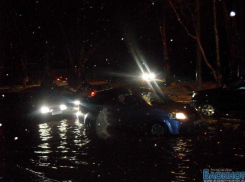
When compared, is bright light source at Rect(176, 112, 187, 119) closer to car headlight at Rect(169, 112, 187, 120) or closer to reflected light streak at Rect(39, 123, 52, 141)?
car headlight at Rect(169, 112, 187, 120)

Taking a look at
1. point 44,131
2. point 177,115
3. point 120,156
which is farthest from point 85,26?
point 120,156

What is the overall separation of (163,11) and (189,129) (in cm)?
2257

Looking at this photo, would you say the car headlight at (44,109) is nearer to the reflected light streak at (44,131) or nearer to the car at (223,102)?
the reflected light streak at (44,131)

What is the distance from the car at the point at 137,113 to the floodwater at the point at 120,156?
39cm

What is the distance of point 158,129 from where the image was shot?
12070mm

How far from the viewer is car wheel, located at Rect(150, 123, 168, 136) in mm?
11972

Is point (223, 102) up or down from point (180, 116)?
up

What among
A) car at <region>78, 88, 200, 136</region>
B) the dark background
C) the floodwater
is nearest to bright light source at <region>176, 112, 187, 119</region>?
car at <region>78, 88, 200, 136</region>

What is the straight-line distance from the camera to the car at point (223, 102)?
16359mm

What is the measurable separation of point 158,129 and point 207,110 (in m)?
5.44

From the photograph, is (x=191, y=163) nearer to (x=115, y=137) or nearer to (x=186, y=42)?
(x=115, y=137)

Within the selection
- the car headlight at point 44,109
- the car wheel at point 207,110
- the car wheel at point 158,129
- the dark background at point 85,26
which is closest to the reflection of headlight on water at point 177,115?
the car wheel at point 158,129

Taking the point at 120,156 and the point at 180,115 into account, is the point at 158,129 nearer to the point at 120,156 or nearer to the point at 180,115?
the point at 180,115

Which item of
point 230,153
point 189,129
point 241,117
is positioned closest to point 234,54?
point 241,117
